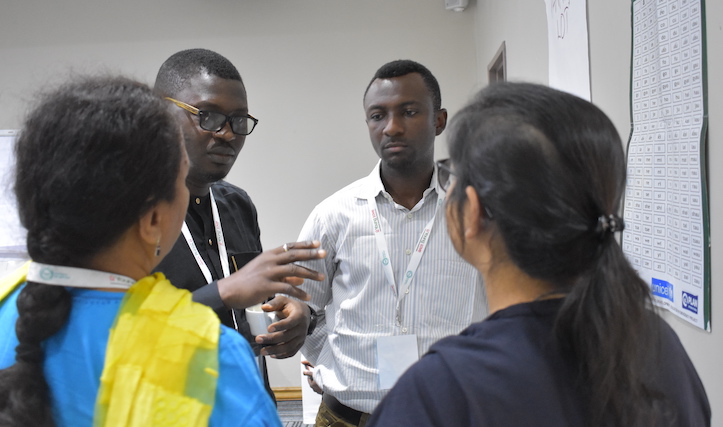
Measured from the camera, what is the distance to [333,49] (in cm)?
423

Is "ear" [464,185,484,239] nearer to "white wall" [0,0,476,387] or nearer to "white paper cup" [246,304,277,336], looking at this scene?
"white paper cup" [246,304,277,336]

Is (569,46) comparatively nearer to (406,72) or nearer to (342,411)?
(406,72)

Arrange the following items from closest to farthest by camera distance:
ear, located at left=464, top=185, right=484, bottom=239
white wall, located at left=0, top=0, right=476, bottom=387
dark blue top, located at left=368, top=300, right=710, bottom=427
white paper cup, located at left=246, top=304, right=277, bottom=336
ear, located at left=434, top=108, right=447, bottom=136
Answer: dark blue top, located at left=368, top=300, right=710, bottom=427 < ear, located at left=464, top=185, right=484, bottom=239 < white paper cup, located at left=246, top=304, right=277, bottom=336 < ear, located at left=434, top=108, right=447, bottom=136 < white wall, located at left=0, top=0, right=476, bottom=387

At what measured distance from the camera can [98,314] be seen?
0.77m

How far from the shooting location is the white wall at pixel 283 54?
13.7 ft

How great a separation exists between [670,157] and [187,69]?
1304mm

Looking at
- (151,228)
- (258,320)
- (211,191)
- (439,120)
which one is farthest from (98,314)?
(439,120)

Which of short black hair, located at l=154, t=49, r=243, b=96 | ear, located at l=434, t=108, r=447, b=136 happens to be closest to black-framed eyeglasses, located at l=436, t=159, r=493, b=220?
short black hair, located at l=154, t=49, r=243, b=96

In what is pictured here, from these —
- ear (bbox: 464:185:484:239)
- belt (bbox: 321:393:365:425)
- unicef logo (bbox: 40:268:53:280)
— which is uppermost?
ear (bbox: 464:185:484:239)

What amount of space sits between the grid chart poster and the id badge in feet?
2.32

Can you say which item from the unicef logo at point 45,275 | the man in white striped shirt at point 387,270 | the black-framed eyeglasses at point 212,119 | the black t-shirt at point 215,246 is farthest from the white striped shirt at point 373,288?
the unicef logo at point 45,275

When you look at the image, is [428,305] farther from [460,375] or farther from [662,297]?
[460,375]

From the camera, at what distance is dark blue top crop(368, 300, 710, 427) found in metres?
0.67

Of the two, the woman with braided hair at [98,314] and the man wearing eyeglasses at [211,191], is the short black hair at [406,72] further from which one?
the woman with braided hair at [98,314]
